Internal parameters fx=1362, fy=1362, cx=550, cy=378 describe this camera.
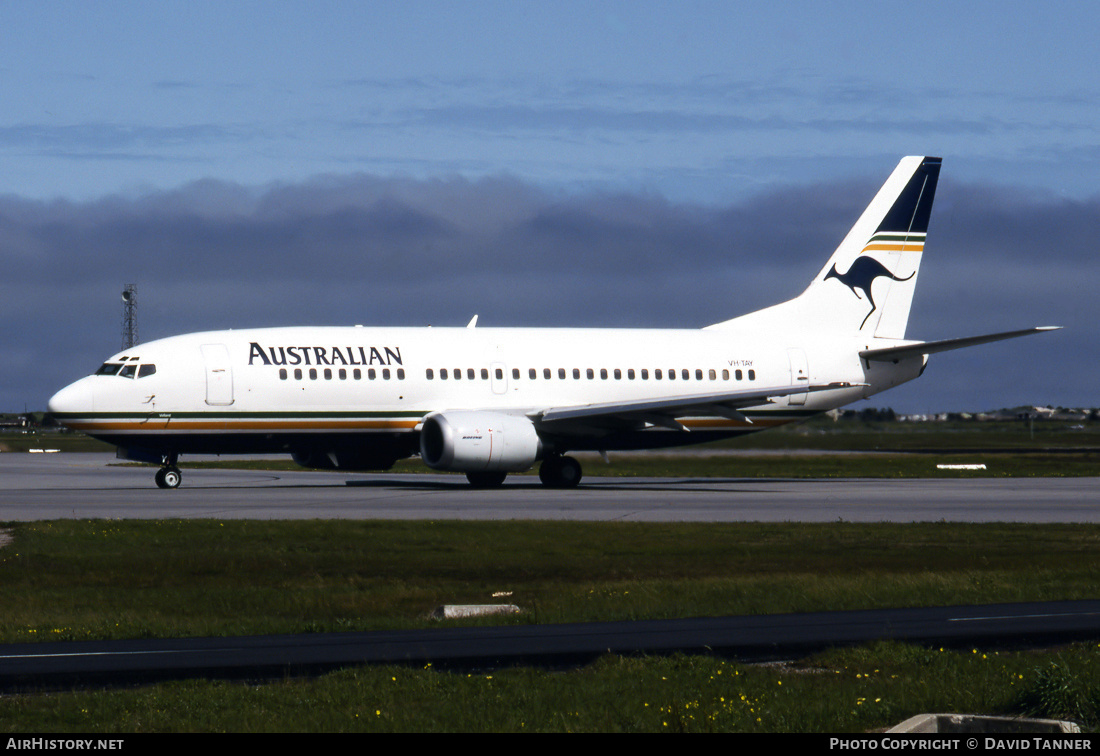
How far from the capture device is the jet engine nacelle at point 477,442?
38531mm

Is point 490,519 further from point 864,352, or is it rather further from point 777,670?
point 864,352

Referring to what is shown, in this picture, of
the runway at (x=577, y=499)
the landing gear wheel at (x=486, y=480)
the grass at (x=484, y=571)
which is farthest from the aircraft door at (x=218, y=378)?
the grass at (x=484, y=571)

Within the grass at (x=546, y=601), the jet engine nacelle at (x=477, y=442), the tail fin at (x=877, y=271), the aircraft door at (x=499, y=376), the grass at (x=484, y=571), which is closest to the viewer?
the grass at (x=546, y=601)

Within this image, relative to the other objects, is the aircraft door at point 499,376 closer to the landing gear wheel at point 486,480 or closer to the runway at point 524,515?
the landing gear wheel at point 486,480

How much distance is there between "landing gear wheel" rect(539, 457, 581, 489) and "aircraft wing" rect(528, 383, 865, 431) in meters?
2.00

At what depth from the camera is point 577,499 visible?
3569 centimetres

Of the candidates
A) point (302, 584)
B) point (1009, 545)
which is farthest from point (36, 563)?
point (1009, 545)

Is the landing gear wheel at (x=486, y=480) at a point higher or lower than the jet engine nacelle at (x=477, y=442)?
lower

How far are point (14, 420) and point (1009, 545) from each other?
447 feet

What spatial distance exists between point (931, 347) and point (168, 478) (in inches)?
952

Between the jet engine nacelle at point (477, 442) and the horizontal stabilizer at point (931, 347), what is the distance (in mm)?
13505

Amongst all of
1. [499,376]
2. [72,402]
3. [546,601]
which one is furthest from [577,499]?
[546,601]

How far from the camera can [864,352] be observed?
4666 centimetres

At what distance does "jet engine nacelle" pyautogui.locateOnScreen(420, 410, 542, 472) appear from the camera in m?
38.5
